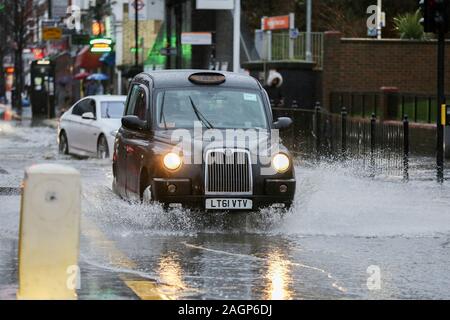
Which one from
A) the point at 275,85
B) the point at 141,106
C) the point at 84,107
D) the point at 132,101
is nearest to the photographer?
the point at 141,106

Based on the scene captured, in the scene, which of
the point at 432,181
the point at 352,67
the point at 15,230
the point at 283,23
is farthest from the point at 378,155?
the point at 283,23

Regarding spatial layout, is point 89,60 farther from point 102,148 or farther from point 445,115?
point 445,115

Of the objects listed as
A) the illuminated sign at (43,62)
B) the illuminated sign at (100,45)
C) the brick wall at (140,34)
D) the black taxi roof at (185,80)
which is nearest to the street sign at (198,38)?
the illuminated sign at (100,45)

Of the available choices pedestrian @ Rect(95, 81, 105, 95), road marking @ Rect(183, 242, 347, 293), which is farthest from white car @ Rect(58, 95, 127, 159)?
pedestrian @ Rect(95, 81, 105, 95)

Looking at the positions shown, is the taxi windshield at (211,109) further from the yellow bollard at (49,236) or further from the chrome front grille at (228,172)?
the yellow bollard at (49,236)

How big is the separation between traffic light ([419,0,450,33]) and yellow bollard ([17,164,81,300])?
516 inches

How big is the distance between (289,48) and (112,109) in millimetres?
15636

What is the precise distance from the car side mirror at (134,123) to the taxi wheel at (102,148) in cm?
1035

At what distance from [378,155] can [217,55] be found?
96.3ft

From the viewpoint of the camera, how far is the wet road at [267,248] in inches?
368

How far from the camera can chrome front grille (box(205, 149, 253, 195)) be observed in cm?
1314

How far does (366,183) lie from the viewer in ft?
66.1

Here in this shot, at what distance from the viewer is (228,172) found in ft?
43.2

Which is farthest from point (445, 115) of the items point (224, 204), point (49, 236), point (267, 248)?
point (49, 236)
